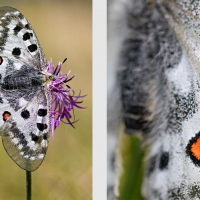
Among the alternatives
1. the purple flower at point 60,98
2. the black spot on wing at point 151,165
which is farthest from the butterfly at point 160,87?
the purple flower at point 60,98

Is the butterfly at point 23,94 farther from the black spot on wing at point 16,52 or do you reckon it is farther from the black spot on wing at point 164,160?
the black spot on wing at point 164,160

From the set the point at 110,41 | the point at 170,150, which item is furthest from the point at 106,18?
the point at 170,150

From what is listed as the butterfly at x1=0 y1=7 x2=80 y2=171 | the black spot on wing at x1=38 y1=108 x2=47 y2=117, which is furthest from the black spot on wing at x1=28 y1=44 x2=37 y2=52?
the black spot on wing at x1=38 y1=108 x2=47 y2=117

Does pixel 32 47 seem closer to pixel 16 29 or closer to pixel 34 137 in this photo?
pixel 16 29

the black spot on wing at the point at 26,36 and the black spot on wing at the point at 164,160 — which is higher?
the black spot on wing at the point at 26,36

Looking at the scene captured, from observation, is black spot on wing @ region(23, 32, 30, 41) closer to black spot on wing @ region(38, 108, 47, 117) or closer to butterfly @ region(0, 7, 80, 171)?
butterfly @ region(0, 7, 80, 171)

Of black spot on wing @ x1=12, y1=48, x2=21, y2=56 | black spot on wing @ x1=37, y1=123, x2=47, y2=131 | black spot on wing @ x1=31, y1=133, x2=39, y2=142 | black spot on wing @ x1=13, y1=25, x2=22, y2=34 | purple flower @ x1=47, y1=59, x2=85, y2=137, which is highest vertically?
black spot on wing @ x1=13, y1=25, x2=22, y2=34
